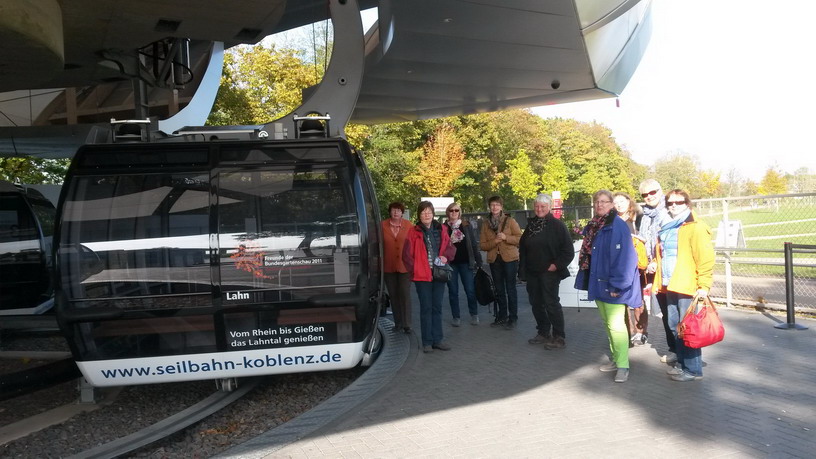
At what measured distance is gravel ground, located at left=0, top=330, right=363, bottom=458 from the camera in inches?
235

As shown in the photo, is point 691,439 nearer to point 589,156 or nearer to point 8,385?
point 8,385

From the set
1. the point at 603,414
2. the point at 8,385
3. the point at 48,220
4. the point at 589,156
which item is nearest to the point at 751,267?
the point at 603,414

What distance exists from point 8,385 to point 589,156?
285 ft

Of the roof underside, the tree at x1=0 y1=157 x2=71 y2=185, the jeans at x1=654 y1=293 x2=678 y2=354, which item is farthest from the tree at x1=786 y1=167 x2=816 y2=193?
the tree at x1=0 y1=157 x2=71 y2=185

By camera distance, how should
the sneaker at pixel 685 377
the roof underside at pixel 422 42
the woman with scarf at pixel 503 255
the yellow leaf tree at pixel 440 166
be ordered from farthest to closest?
the yellow leaf tree at pixel 440 166 < the woman with scarf at pixel 503 255 < the roof underside at pixel 422 42 < the sneaker at pixel 685 377

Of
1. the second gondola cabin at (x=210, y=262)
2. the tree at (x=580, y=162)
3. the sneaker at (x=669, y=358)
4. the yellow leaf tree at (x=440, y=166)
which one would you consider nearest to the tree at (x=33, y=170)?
the yellow leaf tree at (x=440, y=166)

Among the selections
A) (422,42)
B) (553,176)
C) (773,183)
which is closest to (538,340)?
(422,42)

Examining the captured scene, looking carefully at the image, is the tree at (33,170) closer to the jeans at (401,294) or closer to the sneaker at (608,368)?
the jeans at (401,294)

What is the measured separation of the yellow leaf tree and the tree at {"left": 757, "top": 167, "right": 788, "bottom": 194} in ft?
92.0

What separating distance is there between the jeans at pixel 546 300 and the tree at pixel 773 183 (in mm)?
55852

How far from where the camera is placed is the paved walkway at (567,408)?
5070 millimetres

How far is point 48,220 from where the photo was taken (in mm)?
15258

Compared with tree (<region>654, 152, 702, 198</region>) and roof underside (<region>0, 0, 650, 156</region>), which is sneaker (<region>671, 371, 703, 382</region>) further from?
tree (<region>654, 152, 702, 198</region>)

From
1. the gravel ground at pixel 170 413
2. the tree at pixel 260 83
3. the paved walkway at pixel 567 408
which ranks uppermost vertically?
the tree at pixel 260 83
